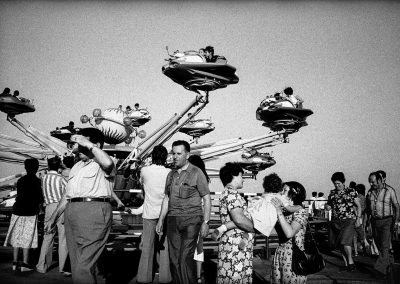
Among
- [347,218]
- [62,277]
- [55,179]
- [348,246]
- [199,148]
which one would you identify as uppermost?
[199,148]

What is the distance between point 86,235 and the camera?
3793mm

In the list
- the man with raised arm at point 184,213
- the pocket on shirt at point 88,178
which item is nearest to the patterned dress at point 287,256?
the man with raised arm at point 184,213

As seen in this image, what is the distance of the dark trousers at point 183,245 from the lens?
13.8 feet

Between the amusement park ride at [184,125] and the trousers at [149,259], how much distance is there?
375cm

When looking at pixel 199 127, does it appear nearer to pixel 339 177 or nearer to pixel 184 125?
pixel 184 125

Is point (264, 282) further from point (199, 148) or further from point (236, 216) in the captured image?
point (199, 148)

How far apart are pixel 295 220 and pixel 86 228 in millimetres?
2095

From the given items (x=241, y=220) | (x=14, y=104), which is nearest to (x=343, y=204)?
(x=241, y=220)

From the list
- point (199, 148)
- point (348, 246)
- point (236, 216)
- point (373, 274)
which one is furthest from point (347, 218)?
point (199, 148)

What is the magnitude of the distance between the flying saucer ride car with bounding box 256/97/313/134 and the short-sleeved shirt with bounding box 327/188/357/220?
10.6ft

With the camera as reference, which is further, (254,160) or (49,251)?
(254,160)

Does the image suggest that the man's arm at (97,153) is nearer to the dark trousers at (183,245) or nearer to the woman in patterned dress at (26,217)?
the dark trousers at (183,245)

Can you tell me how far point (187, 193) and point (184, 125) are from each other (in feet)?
29.1

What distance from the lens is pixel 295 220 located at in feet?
13.0
